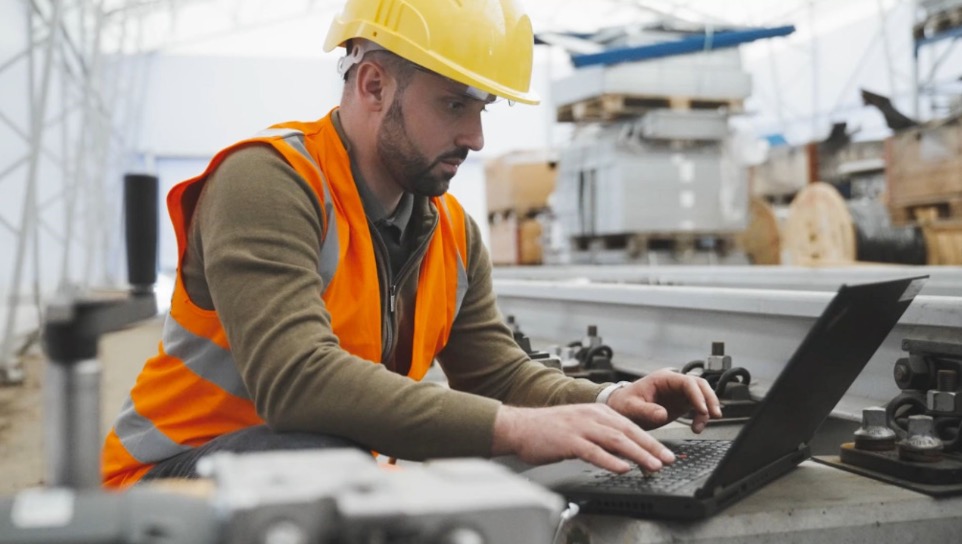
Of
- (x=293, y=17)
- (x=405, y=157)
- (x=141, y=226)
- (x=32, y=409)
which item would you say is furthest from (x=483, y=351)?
(x=293, y=17)

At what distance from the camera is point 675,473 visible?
1.57 metres

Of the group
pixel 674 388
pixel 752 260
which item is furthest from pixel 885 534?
pixel 752 260

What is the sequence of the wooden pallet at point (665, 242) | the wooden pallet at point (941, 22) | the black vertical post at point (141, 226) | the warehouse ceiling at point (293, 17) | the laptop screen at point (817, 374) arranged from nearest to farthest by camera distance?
the black vertical post at point (141, 226), the laptop screen at point (817, 374), the wooden pallet at point (665, 242), the wooden pallet at point (941, 22), the warehouse ceiling at point (293, 17)

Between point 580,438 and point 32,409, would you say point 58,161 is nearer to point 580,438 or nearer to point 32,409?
point 32,409

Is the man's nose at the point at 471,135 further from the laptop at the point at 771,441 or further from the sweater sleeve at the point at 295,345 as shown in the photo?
the laptop at the point at 771,441

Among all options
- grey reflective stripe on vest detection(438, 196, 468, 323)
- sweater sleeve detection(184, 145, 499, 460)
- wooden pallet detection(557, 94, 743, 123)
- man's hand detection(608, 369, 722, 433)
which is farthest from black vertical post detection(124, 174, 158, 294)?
wooden pallet detection(557, 94, 743, 123)

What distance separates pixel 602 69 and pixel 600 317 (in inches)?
140

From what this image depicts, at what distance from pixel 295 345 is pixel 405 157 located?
24.9 inches

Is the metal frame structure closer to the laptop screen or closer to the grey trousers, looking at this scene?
the grey trousers

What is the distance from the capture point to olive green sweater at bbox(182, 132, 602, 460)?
1.59 meters

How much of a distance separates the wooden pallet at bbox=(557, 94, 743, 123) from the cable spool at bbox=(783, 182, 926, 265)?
106 centimetres

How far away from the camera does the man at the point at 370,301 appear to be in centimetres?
159

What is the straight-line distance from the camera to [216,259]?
1.70 meters

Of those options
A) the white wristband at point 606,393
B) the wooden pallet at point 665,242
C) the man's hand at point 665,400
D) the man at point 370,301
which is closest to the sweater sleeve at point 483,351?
the man at point 370,301
